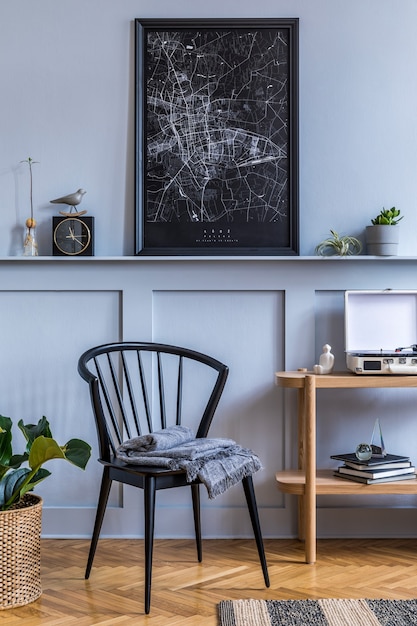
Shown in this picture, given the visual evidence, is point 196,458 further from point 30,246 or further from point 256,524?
point 30,246

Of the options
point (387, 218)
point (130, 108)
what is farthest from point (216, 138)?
point (387, 218)

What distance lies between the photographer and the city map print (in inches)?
127

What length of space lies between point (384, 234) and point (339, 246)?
184mm

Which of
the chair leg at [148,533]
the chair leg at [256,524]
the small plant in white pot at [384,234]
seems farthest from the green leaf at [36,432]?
the small plant in white pot at [384,234]

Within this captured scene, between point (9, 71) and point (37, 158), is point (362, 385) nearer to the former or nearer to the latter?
point (37, 158)

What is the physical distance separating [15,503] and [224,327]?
110 centimetres

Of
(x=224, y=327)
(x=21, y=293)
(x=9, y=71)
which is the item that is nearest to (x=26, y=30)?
(x=9, y=71)

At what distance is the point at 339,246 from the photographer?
319 centimetres

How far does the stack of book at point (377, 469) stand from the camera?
2.96m

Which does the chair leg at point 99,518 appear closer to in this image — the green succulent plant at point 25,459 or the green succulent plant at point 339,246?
the green succulent plant at point 25,459

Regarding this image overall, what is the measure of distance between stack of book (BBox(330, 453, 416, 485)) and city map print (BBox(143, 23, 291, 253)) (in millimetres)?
925

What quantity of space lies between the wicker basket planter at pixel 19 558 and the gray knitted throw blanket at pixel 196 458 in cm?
37

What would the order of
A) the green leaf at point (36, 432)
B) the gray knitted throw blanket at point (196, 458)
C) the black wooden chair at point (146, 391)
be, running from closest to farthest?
1. the gray knitted throw blanket at point (196, 458)
2. the green leaf at point (36, 432)
3. the black wooden chair at point (146, 391)

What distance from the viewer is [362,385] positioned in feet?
9.59
